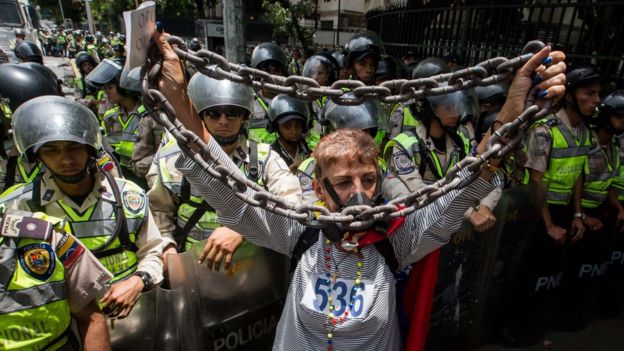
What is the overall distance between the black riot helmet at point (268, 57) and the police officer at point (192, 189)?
2987 mm

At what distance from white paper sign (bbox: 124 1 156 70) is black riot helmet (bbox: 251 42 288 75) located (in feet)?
14.3

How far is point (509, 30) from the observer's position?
5.86m

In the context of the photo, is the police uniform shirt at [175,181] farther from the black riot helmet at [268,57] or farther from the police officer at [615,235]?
the black riot helmet at [268,57]

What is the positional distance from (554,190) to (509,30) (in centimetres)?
366

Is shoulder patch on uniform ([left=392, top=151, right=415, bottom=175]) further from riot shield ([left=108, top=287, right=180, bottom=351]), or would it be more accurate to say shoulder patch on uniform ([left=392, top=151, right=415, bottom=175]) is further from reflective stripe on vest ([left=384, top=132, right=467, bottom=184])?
riot shield ([left=108, top=287, right=180, bottom=351])

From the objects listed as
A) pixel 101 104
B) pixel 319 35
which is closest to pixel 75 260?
pixel 101 104

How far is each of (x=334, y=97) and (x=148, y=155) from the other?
10.8 ft

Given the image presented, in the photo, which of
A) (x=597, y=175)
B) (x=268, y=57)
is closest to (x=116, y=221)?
(x=597, y=175)

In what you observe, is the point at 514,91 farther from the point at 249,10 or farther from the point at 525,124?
the point at 249,10

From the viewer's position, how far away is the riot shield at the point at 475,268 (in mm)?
2605

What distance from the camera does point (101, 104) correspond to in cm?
577

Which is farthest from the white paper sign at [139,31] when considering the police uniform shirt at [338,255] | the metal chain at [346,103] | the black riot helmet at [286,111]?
the black riot helmet at [286,111]

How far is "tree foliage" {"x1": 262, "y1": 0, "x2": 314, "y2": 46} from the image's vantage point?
66.9ft

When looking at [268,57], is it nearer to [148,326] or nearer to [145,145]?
[145,145]
